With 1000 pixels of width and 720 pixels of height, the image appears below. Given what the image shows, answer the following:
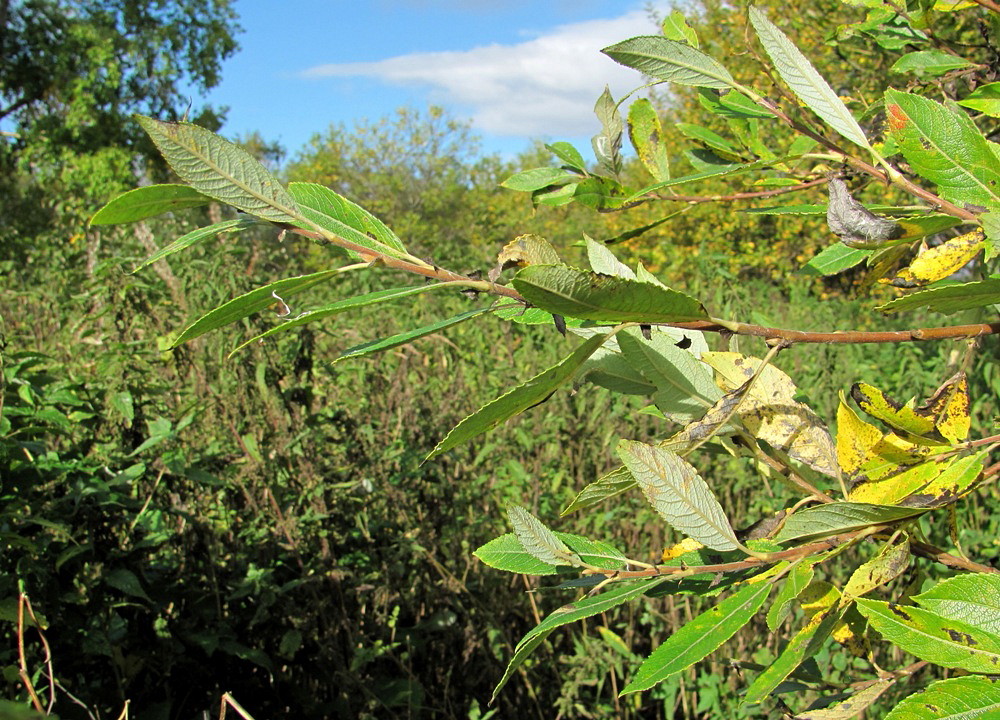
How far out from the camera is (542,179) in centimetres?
111

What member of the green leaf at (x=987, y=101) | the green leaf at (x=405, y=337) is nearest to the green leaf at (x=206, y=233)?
the green leaf at (x=405, y=337)

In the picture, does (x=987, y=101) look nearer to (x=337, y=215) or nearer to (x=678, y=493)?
(x=678, y=493)

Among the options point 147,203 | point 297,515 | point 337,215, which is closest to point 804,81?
point 337,215

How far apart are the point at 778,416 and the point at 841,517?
0.43 ft

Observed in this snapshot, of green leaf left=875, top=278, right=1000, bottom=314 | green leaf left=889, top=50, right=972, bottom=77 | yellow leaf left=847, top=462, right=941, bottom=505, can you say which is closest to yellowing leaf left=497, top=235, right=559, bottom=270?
green leaf left=875, top=278, right=1000, bottom=314

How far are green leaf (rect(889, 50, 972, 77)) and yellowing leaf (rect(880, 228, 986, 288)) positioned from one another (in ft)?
1.58

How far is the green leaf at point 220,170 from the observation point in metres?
0.57

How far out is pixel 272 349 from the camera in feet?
8.73

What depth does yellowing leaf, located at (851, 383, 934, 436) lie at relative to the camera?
70 centimetres

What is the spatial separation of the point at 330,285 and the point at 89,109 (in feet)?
58.6

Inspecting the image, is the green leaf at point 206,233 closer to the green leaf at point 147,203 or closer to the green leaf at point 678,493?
the green leaf at point 147,203

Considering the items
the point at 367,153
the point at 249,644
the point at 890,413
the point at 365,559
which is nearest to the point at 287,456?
the point at 365,559

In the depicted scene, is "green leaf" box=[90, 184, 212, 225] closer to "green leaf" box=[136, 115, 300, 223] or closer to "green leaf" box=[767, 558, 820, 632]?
"green leaf" box=[136, 115, 300, 223]

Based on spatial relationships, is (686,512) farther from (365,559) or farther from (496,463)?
(496,463)
